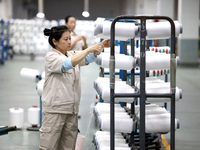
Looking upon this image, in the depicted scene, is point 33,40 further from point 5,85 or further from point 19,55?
point 5,85

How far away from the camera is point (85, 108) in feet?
26.6

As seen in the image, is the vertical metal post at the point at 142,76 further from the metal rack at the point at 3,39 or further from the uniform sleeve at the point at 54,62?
the metal rack at the point at 3,39

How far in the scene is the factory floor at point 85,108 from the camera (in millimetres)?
5578

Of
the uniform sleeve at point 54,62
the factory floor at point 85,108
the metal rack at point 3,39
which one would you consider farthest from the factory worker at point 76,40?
the metal rack at point 3,39

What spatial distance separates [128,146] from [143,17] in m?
1.48

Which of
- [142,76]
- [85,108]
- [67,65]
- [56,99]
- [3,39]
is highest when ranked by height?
[3,39]

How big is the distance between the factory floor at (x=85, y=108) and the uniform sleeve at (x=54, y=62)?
6.29ft

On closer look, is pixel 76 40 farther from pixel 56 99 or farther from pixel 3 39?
pixel 3 39

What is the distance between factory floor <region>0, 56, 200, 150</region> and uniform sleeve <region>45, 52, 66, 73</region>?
6.29 ft

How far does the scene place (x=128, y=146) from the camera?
4.17 m

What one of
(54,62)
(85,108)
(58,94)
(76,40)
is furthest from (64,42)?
(85,108)

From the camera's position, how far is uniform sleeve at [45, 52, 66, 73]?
11.9 ft

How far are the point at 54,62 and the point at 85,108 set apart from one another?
4.53 metres

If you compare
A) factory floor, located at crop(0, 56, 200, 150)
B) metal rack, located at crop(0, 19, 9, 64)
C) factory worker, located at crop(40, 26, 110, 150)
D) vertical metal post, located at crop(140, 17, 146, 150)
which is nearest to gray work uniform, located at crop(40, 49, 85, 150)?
factory worker, located at crop(40, 26, 110, 150)
